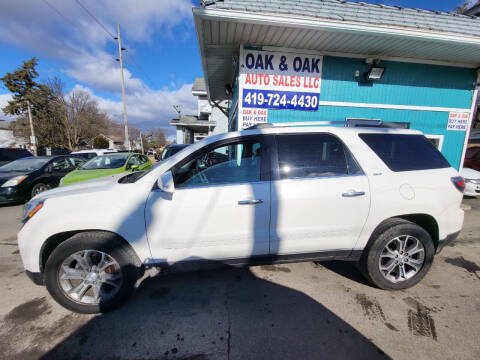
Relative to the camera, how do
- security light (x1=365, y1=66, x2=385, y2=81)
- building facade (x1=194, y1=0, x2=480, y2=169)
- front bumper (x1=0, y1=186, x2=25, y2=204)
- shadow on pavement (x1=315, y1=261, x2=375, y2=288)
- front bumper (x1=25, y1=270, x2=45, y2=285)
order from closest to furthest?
front bumper (x1=25, y1=270, x2=45, y2=285), shadow on pavement (x1=315, y1=261, x2=375, y2=288), building facade (x1=194, y1=0, x2=480, y2=169), security light (x1=365, y1=66, x2=385, y2=81), front bumper (x1=0, y1=186, x2=25, y2=204)

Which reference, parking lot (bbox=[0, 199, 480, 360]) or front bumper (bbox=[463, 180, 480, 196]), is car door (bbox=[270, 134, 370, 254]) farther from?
front bumper (bbox=[463, 180, 480, 196])

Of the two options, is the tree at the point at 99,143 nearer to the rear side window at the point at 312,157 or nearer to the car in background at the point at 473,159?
the rear side window at the point at 312,157

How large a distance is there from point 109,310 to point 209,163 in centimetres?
186

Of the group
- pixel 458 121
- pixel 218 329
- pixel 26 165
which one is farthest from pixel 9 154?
pixel 458 121

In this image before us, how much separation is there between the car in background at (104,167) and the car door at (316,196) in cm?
524

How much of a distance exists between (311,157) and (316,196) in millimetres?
438

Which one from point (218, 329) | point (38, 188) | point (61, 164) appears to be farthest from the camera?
point (61, 164)

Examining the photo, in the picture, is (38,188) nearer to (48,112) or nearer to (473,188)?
(473,188)

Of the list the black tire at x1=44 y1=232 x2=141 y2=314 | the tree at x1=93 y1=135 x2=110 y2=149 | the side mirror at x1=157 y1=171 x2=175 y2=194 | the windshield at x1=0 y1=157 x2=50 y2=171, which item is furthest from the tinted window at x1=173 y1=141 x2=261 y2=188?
the tree at x1=93 y1=135 x2=110 y2=149

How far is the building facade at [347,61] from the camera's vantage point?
418cm

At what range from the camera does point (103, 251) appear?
1972 mm

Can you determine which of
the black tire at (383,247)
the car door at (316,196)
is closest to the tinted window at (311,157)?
the car door at (316,196)

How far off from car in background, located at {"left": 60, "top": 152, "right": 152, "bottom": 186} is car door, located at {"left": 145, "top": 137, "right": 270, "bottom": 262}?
445cm

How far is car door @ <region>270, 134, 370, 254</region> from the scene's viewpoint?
2.07 meters
